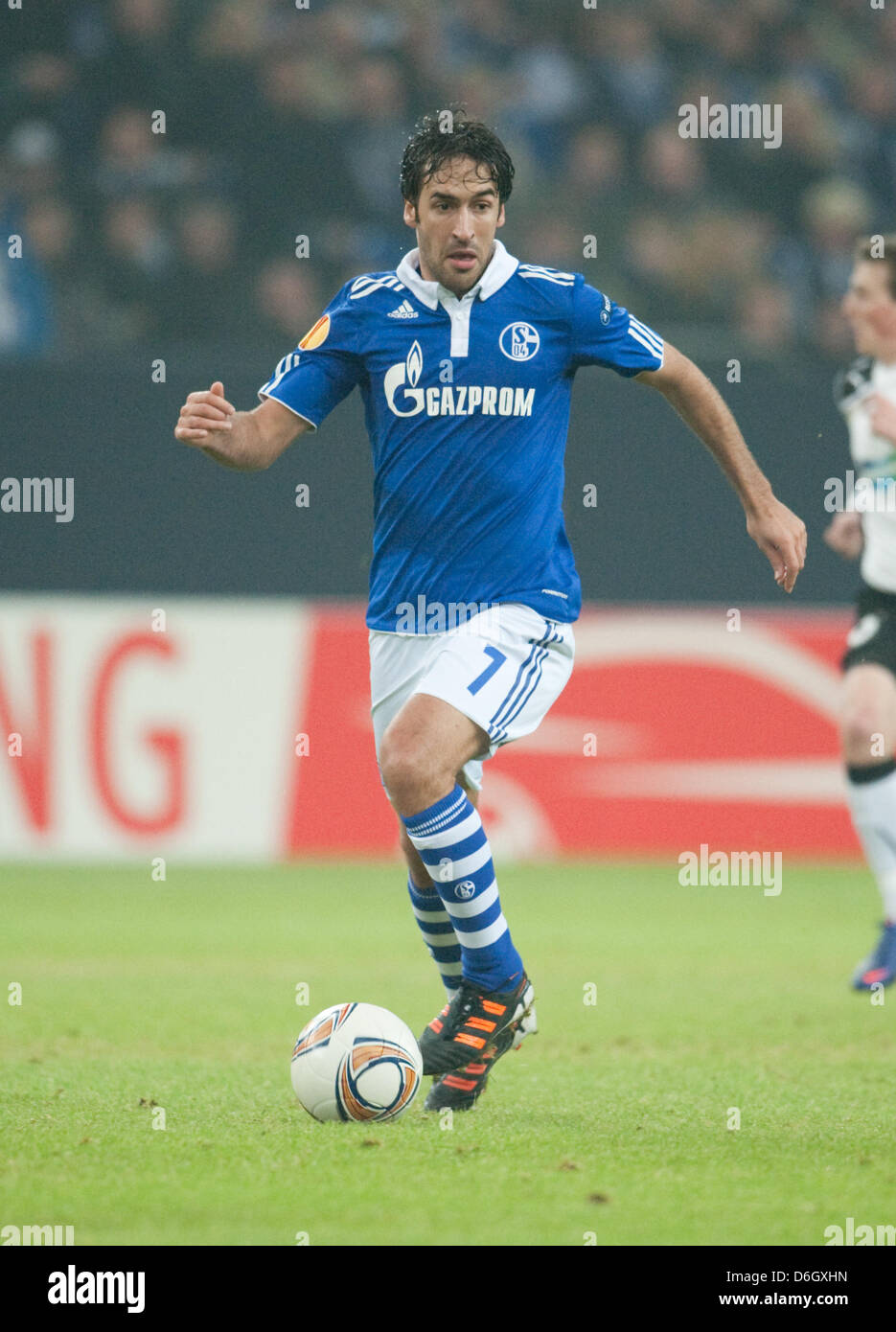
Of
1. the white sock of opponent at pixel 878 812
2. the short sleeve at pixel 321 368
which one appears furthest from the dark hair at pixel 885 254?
the short sleeve at pixel 321 368

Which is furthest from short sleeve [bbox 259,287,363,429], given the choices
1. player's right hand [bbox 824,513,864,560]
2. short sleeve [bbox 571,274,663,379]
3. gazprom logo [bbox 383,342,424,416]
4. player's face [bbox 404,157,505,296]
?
player's right hand [bbox 824,513,864,560]

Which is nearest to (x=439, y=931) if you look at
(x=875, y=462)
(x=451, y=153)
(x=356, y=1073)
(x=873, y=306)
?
(x=356, y=1073)

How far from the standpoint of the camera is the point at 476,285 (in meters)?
4.87

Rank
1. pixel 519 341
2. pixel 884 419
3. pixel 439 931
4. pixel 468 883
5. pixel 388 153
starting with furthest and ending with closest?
pixel 388 153 → pixel 884 419 → pixel 439 931 → pixel 519 341 → pixel 468 883

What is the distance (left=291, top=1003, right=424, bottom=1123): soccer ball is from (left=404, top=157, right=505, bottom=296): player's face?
1913mm

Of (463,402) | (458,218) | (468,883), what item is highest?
(458,218)

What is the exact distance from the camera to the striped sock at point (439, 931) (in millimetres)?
5172

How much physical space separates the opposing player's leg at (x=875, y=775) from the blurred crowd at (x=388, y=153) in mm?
4943

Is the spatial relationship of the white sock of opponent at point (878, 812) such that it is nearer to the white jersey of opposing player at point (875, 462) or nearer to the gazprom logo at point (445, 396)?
the white jersey of opposing player at point (875, 462)

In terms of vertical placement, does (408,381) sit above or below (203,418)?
above

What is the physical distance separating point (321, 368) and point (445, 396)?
1.15ft

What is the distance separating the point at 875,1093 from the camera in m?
5.05

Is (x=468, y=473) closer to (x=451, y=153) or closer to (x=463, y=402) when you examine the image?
(x=463, y=402)

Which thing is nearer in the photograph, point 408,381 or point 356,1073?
point 356,1073
